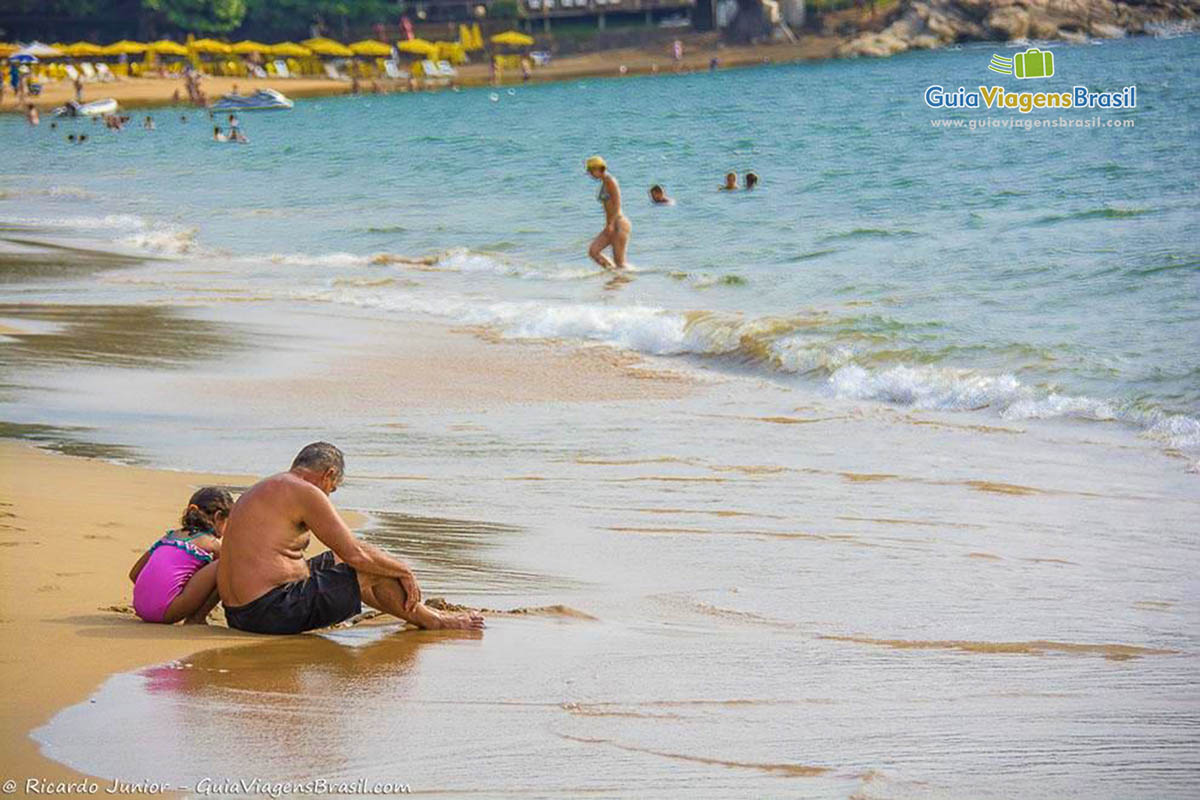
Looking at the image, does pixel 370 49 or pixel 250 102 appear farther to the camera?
pixel 370 49

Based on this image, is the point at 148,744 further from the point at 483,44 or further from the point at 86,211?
the point at 483,44

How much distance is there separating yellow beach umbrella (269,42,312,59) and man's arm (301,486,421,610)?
81.2 metres

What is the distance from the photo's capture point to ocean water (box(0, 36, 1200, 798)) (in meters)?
4.71

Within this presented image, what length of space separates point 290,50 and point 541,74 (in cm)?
1386

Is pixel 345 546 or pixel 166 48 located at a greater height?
pixel 166 48

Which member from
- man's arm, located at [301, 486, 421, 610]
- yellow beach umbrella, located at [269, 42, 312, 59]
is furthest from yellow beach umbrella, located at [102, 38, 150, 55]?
man's arm, located at [301, 486, 421, 610]

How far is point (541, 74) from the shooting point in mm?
86688

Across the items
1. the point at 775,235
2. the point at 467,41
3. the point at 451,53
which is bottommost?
the point at 775,235

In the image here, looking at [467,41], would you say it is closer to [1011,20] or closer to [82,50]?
[82,50]

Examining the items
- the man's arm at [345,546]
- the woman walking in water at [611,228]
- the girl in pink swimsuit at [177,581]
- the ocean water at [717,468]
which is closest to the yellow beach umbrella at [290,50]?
the ocean water at [717,468]

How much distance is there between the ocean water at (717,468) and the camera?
4.71m

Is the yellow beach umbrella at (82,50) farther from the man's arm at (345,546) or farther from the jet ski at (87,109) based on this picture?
the man's arm at (345,546)

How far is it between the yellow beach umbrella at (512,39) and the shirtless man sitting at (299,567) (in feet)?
274
